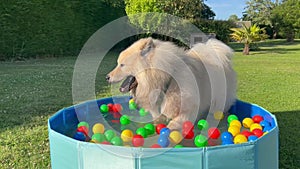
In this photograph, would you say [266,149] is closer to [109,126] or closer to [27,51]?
[109,126]

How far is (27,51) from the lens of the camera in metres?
14.4

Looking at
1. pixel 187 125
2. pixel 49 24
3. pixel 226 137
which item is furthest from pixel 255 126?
pixel 49 24

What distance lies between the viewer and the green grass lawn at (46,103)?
3700 millimetres

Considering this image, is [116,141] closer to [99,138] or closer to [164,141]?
[99,138]

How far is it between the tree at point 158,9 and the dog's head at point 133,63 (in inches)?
458

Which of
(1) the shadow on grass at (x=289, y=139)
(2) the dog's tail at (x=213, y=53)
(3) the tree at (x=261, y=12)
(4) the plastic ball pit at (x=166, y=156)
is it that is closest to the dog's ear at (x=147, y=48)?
(2) the dog's tail at (x=213, y=53)

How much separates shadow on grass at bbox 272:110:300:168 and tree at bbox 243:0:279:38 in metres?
34.4

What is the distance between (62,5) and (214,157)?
49.3 feet

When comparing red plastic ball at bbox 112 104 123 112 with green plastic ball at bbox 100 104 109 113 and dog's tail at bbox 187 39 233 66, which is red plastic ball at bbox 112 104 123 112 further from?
dog's tail at bbox 187 39 233 66

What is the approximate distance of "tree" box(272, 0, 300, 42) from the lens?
105 feet

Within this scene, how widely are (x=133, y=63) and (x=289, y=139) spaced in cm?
235

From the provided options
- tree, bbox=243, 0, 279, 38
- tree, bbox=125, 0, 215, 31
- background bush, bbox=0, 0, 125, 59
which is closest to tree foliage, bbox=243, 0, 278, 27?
tree, bbox=243, 0, 279, 38

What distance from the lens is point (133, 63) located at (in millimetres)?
3428

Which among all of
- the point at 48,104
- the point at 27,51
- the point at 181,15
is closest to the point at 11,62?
the point at 27,51
